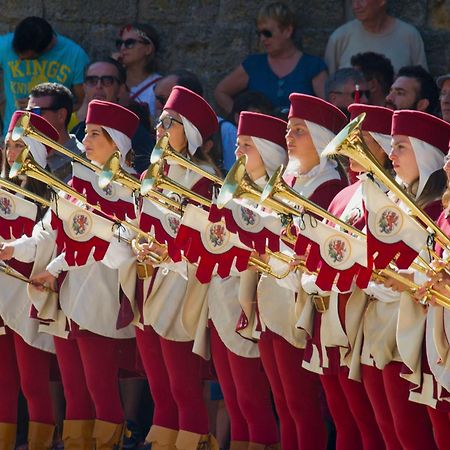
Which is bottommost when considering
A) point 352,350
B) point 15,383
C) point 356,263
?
point 15,383

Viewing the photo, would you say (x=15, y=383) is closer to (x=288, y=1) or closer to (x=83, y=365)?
(x=83, y=365)

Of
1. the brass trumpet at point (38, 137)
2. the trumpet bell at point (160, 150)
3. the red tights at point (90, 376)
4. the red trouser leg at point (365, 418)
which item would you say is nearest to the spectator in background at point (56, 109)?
the brass trumpet at point (38, 137)

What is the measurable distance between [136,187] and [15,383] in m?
1.80

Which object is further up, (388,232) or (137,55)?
(388,232)

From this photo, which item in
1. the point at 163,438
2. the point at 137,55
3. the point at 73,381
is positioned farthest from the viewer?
the point at 137,55

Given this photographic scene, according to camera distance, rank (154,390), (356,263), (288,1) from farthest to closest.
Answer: (288,1)
(154,390)
(356,263)

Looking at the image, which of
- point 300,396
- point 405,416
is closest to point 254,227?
→ point 300,396

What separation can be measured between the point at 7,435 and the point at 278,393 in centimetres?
198

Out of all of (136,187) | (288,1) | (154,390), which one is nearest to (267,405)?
(154,390)

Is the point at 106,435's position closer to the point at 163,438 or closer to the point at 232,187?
the point at 163,438

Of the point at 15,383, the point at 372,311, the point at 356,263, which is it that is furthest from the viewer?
the point at 15,383

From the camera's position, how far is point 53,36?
38.4ft

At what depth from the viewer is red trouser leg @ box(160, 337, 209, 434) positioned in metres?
8.97

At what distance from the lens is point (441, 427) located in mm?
7562
